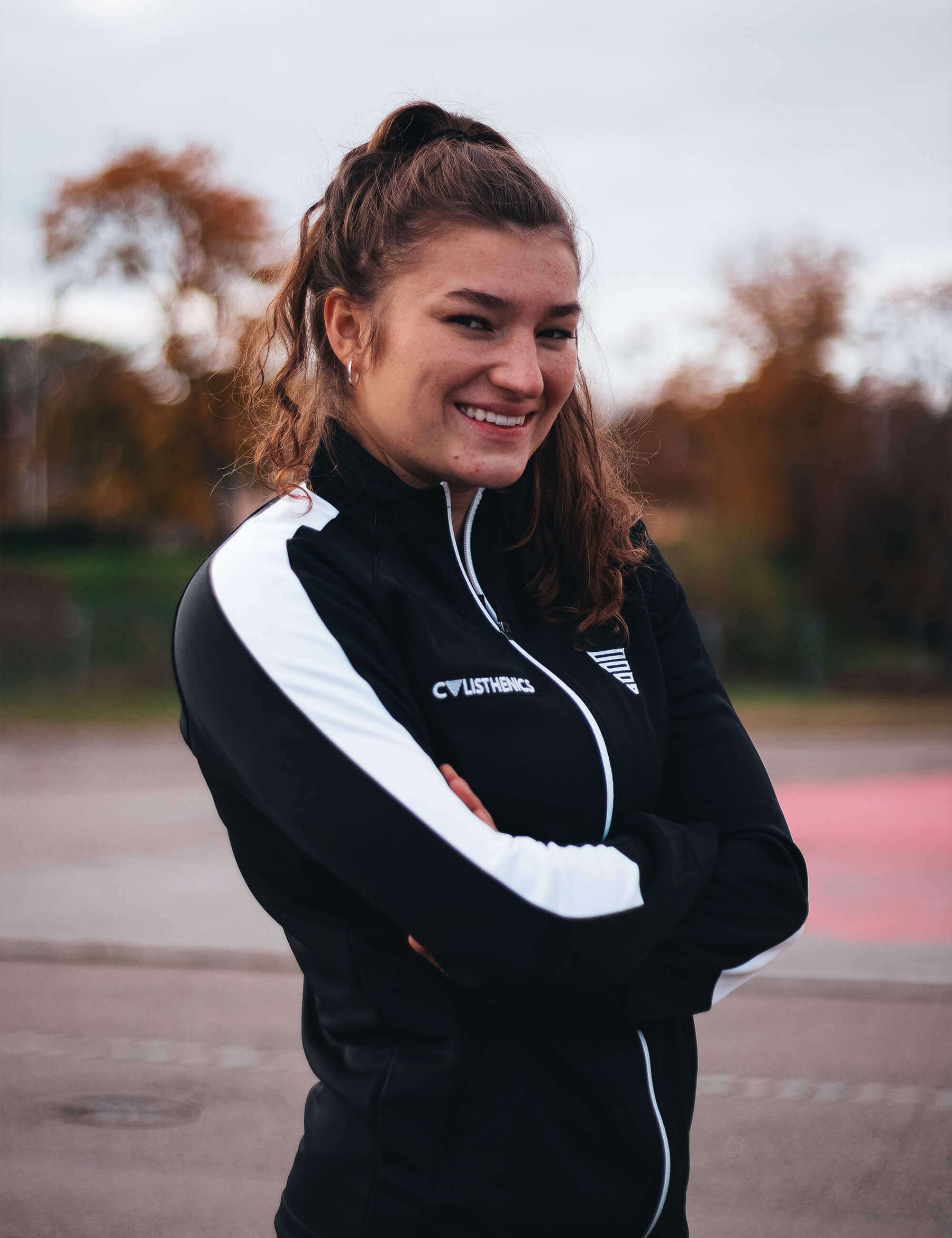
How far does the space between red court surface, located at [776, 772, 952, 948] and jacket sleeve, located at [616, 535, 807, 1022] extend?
19.3 feet

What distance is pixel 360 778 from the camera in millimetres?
1703

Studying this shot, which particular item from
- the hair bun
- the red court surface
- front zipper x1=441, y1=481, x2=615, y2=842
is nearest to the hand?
front zipper x1=441, y1=481, x2=615, y2=842

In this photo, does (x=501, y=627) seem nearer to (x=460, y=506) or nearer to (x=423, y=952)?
(x=460, y=506)

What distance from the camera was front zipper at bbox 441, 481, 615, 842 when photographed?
1.89m

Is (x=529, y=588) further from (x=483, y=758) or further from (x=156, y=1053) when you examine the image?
(x=156, y=1053)

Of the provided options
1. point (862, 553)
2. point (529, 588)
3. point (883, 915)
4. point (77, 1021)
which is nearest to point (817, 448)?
point (862, 553)

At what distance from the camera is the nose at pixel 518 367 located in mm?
1859

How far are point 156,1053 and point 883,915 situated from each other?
436 centimetres

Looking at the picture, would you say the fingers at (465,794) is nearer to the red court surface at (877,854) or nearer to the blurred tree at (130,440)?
the red court surface at (877,854)

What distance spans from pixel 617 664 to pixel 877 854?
903 centimetres

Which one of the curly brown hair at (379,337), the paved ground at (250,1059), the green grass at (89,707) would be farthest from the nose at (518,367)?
the green grass at (89,707)

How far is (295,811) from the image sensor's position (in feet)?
5.59

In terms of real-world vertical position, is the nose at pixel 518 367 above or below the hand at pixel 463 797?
above

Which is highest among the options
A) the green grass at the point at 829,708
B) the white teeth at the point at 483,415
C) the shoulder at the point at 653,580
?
the white teeth at the point at 483,415
